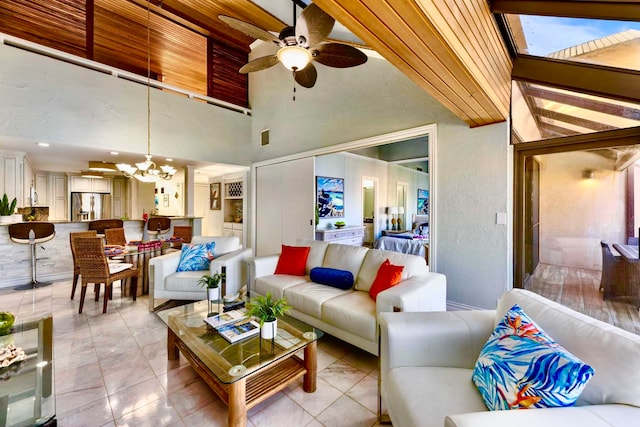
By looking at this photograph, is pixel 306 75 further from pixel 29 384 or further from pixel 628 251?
pixel 628 251

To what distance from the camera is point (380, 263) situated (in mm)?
2668

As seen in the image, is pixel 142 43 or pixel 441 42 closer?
pixel 441 42

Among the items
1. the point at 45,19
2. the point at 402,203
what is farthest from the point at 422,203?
the point at 45,19

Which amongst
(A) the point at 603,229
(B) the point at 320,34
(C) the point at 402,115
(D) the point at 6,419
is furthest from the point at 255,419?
(C) the point at 402,115

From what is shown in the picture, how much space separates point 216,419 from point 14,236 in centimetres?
458

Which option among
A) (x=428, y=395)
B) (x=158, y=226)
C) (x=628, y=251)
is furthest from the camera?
(x=158, y=226)

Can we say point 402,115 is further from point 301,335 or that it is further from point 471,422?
point 471,422

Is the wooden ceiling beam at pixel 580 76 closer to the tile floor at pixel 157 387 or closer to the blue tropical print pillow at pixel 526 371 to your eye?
the blue tropical print pillow at pixel 526 371

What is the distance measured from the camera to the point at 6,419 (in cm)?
112

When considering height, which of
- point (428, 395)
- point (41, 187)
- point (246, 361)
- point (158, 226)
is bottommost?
point (246, 361)

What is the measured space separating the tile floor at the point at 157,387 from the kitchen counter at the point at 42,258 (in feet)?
7.67

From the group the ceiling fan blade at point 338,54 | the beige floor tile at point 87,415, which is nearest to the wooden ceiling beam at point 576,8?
the ceiling fan blade at point 338,54

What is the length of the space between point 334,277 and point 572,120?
2.72 meters

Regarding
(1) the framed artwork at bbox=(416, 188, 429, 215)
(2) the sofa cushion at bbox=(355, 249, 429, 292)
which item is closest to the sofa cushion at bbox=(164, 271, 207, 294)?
(2) the sofa cushion at bbox=(355, 249, 429, 292)
